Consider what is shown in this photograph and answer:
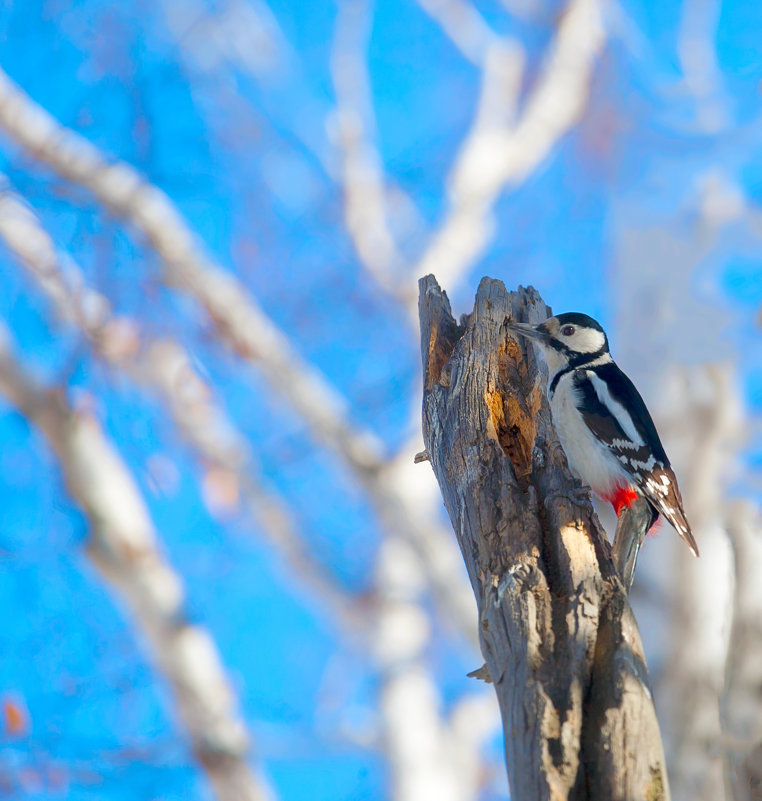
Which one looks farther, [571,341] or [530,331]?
[571,341]

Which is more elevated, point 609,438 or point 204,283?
point 204,283

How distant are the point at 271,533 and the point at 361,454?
165 centimetres

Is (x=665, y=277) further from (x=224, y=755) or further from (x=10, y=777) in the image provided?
(x=10, y=777)

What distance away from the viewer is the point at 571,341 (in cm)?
369

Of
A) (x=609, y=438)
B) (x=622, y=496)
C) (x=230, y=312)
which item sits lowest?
(x=622, y=496)

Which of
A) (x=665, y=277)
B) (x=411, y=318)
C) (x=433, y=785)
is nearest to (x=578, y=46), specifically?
(x=411, y=318)

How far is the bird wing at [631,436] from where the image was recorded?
3.23m

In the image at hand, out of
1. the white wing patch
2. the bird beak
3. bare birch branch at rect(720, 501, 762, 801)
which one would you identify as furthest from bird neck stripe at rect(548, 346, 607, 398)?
bare birch branch at rect(720, 501, 762, 801)

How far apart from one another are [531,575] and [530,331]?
4.03 feet

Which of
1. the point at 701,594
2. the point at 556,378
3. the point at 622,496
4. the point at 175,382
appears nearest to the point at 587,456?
the point at 622,496

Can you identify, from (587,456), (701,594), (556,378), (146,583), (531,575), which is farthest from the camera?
(146,583)

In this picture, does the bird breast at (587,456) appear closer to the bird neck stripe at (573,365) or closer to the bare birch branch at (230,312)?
the bird neck stripe at (573,365)

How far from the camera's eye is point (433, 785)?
237 inches

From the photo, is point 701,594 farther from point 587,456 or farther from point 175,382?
point 175,382
